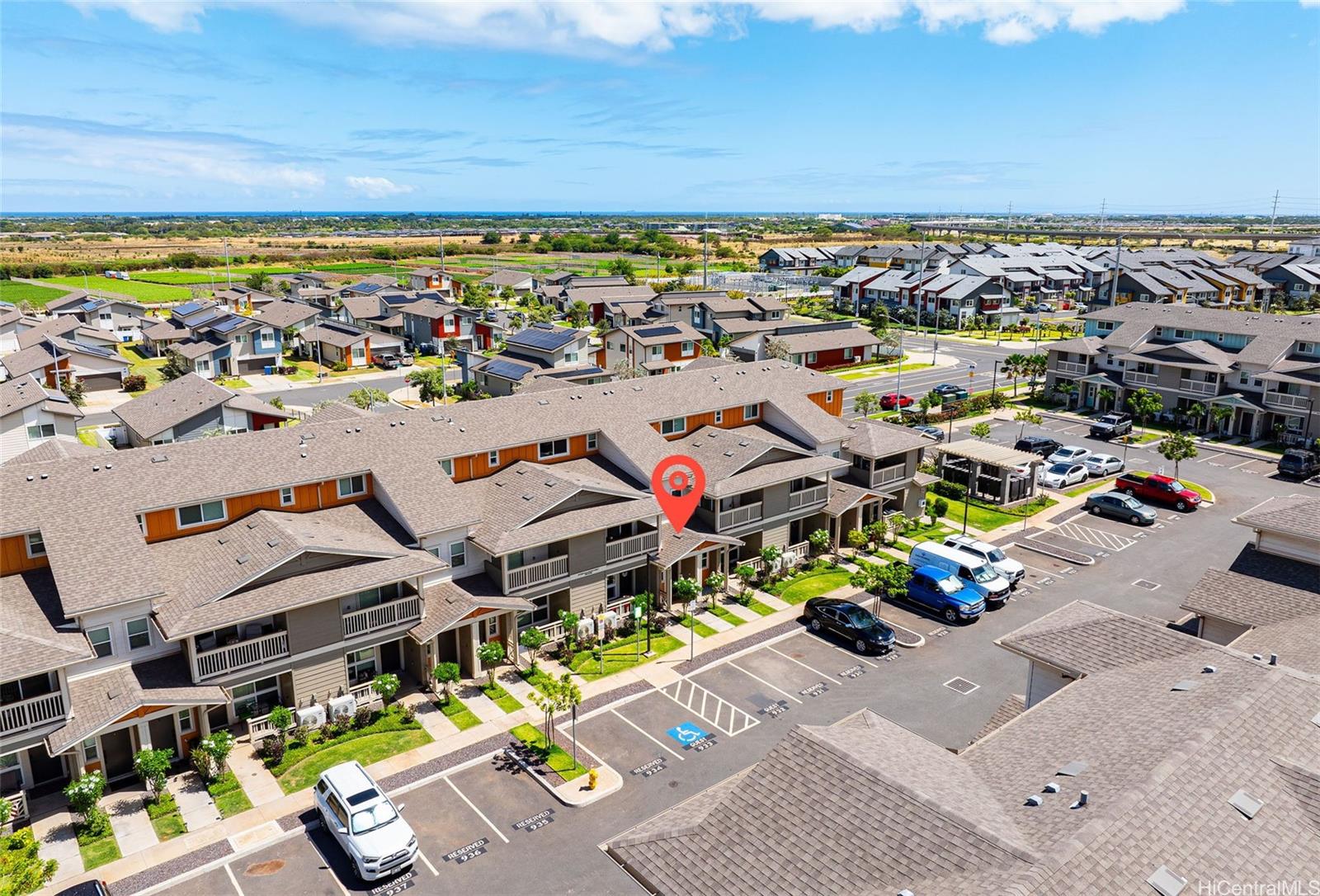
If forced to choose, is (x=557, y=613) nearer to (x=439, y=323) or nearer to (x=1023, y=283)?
(x=439, y=323)

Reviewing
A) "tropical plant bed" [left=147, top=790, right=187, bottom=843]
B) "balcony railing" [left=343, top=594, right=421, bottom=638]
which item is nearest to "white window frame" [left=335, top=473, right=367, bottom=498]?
"balcony railing" [left=343, top=594, right=421, bottom=638]

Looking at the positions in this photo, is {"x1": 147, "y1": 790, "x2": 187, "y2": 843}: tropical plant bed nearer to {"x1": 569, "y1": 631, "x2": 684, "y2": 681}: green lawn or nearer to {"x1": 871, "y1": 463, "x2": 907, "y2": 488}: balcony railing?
{"x1": 569, "y1": 631, "x2": 684, "y2": 681}: green lawn

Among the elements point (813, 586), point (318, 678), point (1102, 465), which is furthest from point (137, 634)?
point (1102, 465)

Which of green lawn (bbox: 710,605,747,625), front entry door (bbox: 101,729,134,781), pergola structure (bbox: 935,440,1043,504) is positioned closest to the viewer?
front entry door (bbox: 101,729,134,781)

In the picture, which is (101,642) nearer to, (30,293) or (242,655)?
(242,655)

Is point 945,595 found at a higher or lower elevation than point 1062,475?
lower

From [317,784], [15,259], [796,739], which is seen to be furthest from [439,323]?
[15,259]

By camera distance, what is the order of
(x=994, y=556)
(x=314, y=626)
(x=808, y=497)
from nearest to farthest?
(x=314, y=626) → (x=994, y=556) → (x=808, y=497)

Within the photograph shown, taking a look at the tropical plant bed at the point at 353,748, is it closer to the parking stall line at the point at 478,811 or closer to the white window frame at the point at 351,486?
the parking stall line at the point at 478,811
